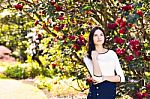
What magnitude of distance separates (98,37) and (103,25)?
186 centimetres

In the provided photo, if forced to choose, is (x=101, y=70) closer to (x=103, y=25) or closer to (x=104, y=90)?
(x=104, y=90)

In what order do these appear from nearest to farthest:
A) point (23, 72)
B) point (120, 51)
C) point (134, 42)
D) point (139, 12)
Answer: point (139, 12), point (134, 42), point (120, 51), point (23, 72)

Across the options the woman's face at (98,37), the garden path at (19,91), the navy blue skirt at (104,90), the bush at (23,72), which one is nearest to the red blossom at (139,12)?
the woman's face at (98,37)

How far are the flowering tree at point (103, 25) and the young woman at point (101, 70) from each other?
58 centimetres

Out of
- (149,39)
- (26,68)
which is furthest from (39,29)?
(26,68)

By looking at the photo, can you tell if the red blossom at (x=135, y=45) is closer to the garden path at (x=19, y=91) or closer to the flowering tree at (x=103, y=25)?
the flowering tree at (x=103, y=25)

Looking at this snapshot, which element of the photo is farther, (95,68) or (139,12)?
(139,12)

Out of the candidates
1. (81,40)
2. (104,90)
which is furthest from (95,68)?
(81,40)

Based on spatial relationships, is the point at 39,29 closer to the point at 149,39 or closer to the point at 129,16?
the point at 149,39

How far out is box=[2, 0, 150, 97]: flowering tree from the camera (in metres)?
5.70

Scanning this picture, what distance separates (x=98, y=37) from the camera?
494 centimetres

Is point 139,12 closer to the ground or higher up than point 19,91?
higher up

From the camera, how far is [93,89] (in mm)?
4930

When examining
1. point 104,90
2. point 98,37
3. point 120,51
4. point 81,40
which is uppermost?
point 98,37
